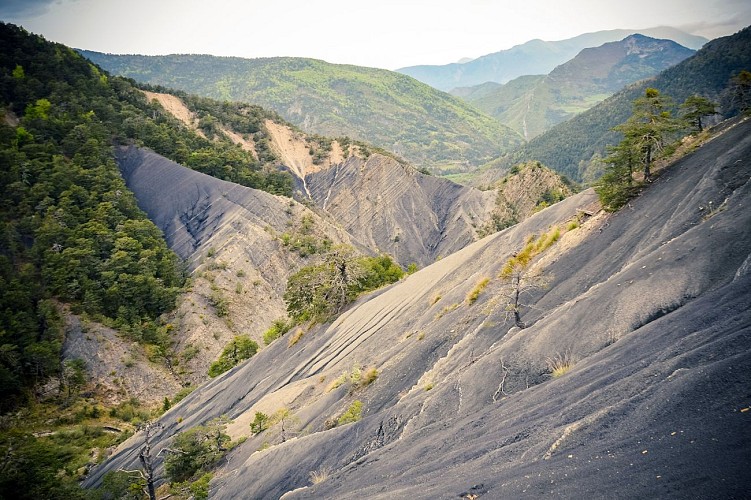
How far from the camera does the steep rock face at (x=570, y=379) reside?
8.01 metres

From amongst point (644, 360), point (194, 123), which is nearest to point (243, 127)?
point (194, 123)

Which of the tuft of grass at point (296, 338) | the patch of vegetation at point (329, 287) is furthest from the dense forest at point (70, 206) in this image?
the tuft of grass at point (296, 338)

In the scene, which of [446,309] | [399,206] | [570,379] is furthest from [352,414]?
[399,206]

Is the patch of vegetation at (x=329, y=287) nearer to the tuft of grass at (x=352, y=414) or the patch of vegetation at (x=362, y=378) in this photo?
the patch of vegetation at (x=362, y=378)

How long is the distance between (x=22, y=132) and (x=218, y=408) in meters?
55.7

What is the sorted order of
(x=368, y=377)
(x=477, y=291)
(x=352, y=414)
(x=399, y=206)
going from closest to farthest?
(x=352, y=414) < (x=368, y=377) < (x=477, y=291) < (x=399, y=206)

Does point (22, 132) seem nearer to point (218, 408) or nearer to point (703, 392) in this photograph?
point (218, 408)

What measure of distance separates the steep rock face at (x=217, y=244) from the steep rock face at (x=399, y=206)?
13.4 meters

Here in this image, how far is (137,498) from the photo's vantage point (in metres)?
25.3

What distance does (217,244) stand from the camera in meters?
61.0

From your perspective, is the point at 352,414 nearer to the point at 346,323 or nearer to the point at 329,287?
the point at 346,323

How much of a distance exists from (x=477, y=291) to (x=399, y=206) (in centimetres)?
6820

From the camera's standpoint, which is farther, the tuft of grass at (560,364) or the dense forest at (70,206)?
the dense forest at (70,206)

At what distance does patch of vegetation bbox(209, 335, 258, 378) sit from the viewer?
45.8 metres
